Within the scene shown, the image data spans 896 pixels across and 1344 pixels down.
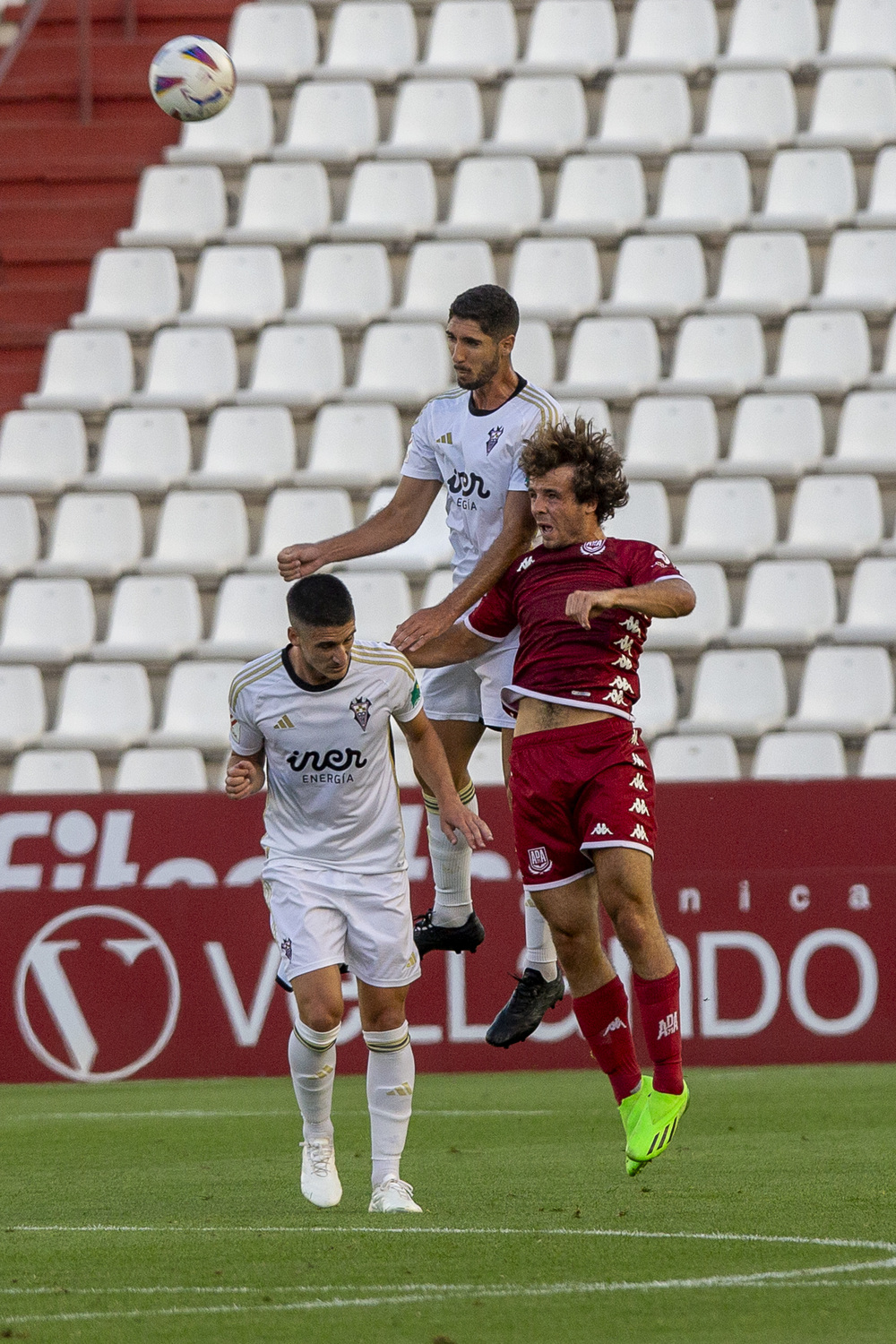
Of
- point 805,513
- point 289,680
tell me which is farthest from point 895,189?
point 289,680

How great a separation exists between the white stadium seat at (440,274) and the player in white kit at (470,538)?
276 inches

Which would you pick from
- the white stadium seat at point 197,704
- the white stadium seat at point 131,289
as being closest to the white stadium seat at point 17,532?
the white stadium seat at point 197,704

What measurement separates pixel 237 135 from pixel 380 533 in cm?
905

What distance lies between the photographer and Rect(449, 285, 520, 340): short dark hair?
22.5ft

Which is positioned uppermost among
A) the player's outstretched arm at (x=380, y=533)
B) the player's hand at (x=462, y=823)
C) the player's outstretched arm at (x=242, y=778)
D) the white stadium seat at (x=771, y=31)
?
the white stadium seat at (x=771, y=31)

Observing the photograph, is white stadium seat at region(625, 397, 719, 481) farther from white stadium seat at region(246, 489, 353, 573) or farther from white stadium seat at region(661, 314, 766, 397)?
white stadium seat at region(246, 489, 353, 573)

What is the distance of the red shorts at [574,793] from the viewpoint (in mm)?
6430

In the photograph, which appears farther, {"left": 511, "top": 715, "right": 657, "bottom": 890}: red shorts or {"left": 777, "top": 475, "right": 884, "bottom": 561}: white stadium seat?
{"left": 777, "top": 475, "right": 884, "bottom": 561}: white stadium seat

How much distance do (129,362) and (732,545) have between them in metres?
4.44

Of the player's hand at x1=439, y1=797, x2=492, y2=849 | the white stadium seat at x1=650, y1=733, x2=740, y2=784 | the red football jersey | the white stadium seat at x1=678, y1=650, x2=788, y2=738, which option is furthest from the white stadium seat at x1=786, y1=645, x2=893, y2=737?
the player's hand at x1=439, y1=797, x2=492, y2=849

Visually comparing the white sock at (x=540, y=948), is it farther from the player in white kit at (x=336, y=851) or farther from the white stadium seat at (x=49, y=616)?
the white stadium seat at (x=49, y=616)

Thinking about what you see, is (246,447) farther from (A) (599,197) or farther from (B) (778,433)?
(B) (778,433)

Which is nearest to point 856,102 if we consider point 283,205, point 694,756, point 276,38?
point 283,205

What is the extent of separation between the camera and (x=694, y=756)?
39.8ft
